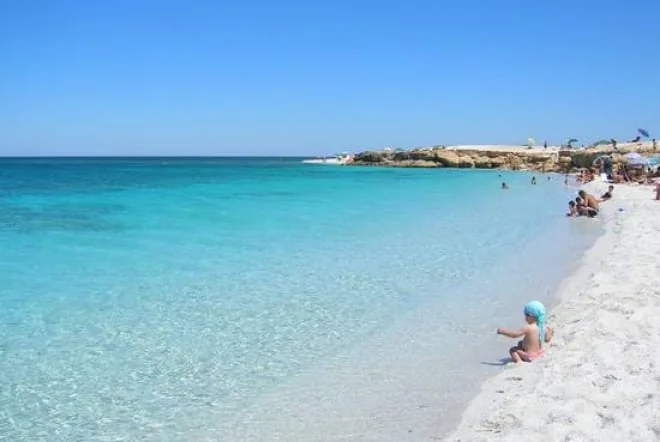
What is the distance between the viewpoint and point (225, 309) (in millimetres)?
9789

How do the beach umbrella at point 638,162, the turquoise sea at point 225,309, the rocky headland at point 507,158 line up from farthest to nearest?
the rocky headland at point 507,158, the beach umbrella at point 638,162, the turquoise sea at point 225,309

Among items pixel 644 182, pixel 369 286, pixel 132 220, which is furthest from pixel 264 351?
pixel 644 182

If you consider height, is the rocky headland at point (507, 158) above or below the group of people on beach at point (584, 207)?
above

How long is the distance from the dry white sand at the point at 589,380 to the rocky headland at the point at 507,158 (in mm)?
50398

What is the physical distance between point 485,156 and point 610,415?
82230mm

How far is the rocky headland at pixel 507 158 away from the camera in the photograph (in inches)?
2514

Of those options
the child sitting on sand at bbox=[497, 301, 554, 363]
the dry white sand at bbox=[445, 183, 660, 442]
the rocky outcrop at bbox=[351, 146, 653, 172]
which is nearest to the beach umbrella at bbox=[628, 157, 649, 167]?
the rocky outcrop at bbox=[351, 146, 653, 172]

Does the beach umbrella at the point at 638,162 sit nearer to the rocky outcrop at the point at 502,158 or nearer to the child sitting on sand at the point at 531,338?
the rocky outcrop at the point at 502,158

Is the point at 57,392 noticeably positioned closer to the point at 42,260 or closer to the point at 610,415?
the point at 610,415

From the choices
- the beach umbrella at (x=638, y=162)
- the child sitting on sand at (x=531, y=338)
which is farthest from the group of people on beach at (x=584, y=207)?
the beach umbrella at (x=638, y=162)

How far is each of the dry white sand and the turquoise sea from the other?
540 millimetres

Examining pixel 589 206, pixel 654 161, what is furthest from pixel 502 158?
pixel 589 206

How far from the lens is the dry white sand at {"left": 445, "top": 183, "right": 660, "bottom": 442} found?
5.10m

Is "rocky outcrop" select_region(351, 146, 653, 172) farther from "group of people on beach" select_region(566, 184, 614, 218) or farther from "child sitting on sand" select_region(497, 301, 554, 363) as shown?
"child sitting on sand" select_region(497, 301, 554, 363)
